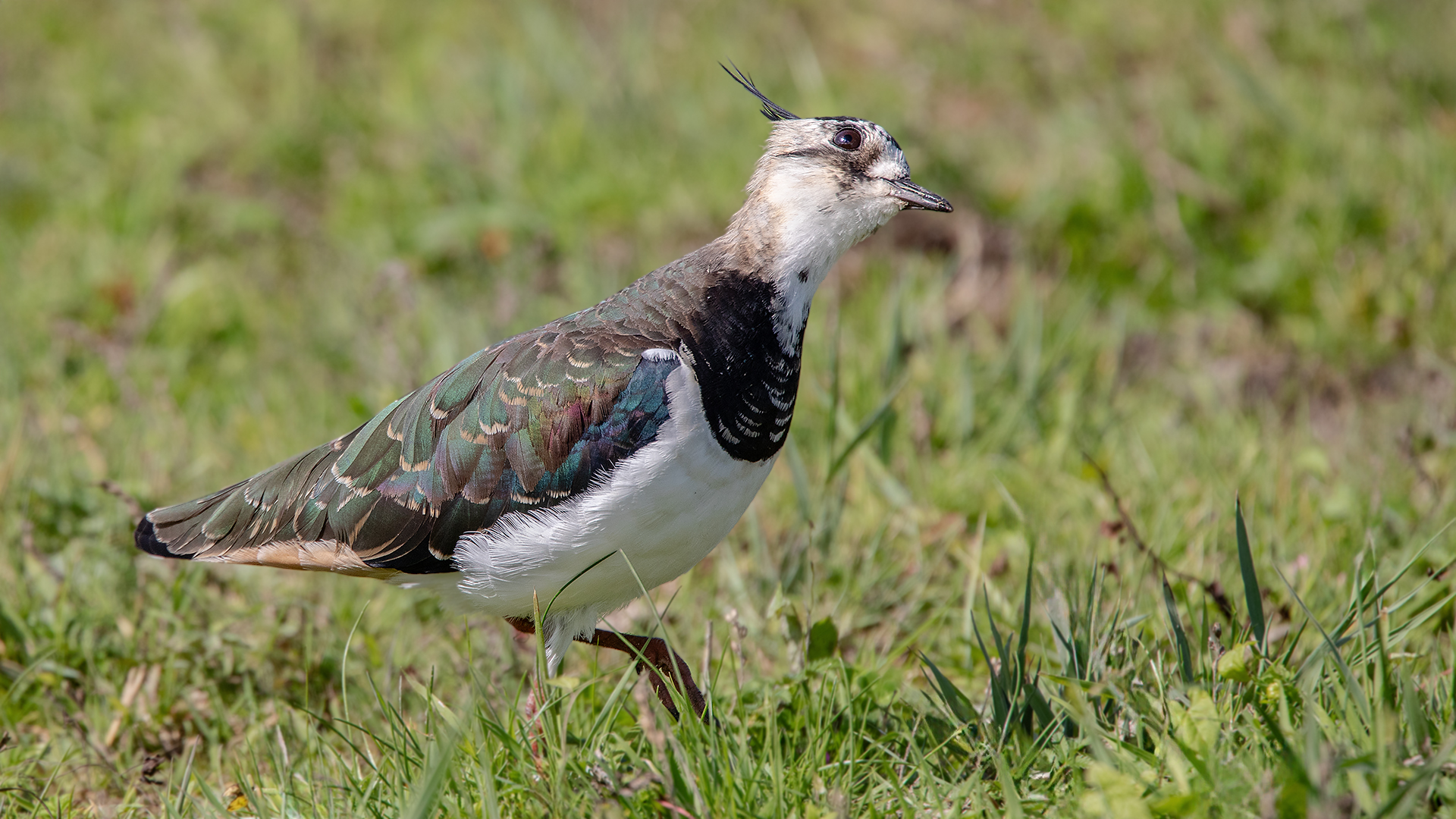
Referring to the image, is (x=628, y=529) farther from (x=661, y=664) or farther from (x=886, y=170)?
(x=886, y=170)

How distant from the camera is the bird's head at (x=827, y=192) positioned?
3.41 m

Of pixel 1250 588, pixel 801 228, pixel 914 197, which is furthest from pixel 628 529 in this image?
pixel 1250 588

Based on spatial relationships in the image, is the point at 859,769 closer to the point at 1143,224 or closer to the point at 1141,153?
the point at 1143,224

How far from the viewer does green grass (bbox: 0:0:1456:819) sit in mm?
2840

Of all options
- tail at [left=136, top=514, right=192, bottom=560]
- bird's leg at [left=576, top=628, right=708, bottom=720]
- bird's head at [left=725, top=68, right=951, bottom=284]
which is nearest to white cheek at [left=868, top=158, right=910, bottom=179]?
bird's head at [left=725, top=68, right=951, bottom=284]

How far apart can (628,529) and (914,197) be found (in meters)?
1.25

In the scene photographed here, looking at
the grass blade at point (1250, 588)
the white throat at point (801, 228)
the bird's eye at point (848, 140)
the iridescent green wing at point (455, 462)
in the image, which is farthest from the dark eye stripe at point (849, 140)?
the grass blade at point (1250, 588)

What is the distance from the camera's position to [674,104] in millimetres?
6598

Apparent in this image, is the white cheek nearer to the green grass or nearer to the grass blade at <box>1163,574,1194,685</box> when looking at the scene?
the green grass

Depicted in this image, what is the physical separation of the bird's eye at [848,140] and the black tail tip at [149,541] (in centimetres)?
220

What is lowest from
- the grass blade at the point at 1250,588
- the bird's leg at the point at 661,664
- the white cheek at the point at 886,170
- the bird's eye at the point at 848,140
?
the bird's leg at the point at 661,664

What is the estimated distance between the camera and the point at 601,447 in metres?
A: 3.13

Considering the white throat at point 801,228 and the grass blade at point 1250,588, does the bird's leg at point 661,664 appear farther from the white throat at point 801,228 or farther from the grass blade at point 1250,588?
the grass blade at point 1250,588

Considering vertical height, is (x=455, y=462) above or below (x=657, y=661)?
above
